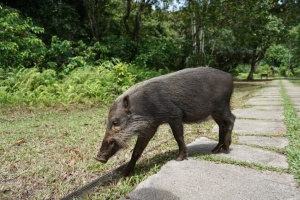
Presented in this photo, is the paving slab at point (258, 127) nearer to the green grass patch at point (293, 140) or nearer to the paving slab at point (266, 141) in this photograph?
the green grass patch at point (293, 140)

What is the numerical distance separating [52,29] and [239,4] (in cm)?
925

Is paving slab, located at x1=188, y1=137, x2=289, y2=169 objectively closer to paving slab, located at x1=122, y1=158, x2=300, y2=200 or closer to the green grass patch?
the green grass patch

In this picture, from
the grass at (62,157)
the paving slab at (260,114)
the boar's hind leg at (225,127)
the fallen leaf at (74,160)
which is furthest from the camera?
the paving slab at (260,114)

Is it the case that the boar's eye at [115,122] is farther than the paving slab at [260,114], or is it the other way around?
the paving slab at [260,114]

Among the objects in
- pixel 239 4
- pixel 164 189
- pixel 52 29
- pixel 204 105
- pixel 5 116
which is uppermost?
pixel 239 4

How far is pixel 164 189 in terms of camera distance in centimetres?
262

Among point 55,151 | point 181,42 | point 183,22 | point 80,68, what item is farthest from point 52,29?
point 55,151

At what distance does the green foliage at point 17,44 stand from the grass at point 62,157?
4.18 metres

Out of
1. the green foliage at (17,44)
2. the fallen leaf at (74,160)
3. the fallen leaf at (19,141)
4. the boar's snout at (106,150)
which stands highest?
the green foliage at (17,44)

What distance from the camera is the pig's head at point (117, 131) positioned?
3107 millimetres

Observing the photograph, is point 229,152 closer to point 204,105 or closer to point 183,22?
point 204,105

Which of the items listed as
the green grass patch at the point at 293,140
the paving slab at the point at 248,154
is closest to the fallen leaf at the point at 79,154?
the paving slab at the point at 248,154

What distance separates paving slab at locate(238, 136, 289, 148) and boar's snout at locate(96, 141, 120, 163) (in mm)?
2145

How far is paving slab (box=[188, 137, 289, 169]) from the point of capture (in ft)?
11.0
